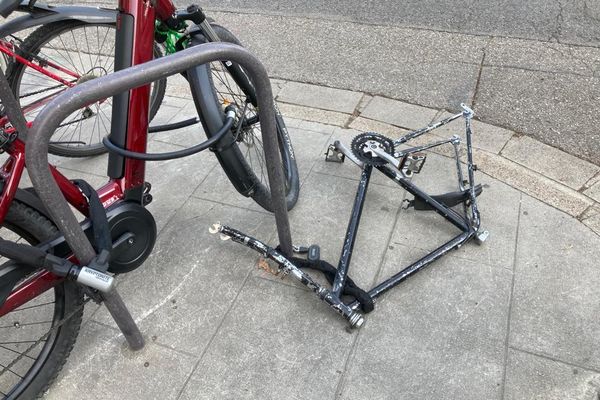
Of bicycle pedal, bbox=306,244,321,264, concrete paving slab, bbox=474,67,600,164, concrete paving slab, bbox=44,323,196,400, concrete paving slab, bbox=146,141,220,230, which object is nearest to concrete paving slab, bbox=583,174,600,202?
concrete paving slab, bbox=474,67,600,164

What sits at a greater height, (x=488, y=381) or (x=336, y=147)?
(x=336, y=147)

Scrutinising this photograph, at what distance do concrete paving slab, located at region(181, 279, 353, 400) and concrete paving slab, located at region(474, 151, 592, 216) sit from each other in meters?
1.57

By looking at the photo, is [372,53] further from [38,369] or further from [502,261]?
[38,369]

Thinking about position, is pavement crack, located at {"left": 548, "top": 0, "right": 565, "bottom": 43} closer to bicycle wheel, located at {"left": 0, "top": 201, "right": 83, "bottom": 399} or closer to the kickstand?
the kickstand

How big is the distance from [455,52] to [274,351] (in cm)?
360

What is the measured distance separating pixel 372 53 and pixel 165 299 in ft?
10.7

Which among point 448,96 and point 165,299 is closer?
point 165,299

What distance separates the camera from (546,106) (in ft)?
12.4

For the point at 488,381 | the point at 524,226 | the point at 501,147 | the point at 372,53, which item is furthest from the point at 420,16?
the point at 488,381

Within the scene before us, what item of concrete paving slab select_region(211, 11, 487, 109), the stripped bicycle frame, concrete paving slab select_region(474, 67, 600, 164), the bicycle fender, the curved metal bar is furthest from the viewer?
concrete paving slab select_region(211, 11, 487, 109)

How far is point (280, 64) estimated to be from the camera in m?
4.46

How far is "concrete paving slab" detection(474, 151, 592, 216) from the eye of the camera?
281cm

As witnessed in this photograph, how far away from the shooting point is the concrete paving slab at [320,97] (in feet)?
12.5

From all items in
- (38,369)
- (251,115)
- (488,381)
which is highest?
(251,115)
